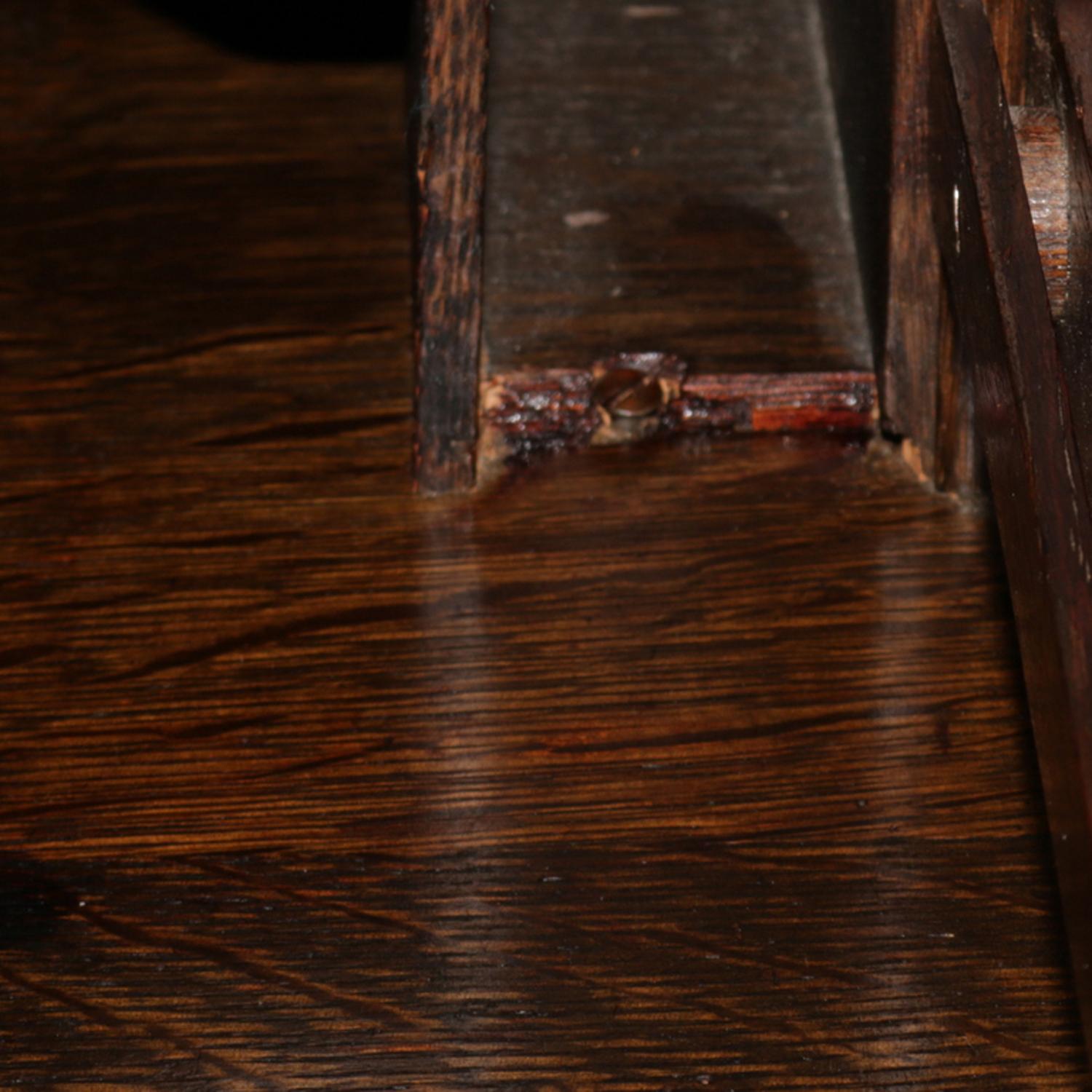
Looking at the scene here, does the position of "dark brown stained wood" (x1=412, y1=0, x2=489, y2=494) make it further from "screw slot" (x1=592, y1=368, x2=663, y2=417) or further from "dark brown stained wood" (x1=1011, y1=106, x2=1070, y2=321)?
"dark brown stained wood" (x1=1011, y1=106, x2=1070, y2=321)

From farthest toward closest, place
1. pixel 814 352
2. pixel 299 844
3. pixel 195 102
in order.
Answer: pixel 195 102
pixel 814 352
pixel 299 844

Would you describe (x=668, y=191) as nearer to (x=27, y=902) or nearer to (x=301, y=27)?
(x=301, y=27)

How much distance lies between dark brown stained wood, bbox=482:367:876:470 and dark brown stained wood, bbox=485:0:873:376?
0.02 meters

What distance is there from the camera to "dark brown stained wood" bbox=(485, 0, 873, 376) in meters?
1.73

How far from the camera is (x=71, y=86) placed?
7.68ft

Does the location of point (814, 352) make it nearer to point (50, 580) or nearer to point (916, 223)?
point (916, 223)

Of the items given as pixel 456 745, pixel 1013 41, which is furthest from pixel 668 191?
pixel 456 745

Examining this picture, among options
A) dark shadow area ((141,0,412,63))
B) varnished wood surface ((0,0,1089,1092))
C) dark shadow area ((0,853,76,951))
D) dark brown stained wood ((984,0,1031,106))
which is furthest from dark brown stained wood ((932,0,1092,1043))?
dark shadow area ((141,0,412,63))

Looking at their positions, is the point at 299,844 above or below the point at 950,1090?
above

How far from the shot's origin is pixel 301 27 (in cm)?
251

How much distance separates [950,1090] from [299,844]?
0.51 m

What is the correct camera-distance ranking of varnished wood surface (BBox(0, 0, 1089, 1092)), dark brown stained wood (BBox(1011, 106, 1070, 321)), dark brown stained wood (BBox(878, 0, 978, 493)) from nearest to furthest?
1. varnished wood surface (BBox(0, 0, 1089, 1092))
2. dark brown stained wood (BBox(1011, 106, 1070, 321))
3. dark brown stained wood (BBox(878, 0, 978, 493))

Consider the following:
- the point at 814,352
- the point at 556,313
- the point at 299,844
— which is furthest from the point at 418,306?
the point at 299,844

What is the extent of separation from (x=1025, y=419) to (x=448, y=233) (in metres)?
0.60
